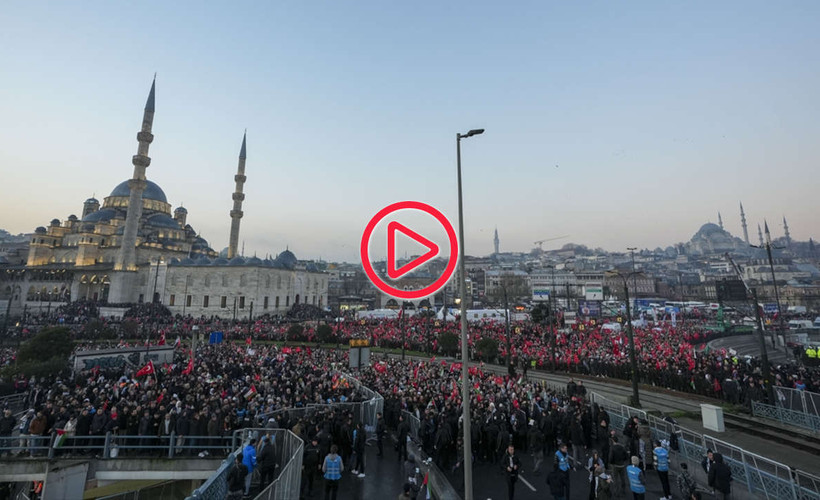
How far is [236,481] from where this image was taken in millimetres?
8414

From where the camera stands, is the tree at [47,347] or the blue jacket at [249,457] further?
the tree at [47,347]

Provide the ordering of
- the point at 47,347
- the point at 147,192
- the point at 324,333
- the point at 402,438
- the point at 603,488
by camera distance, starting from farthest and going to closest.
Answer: the point at 147,192 → the point at 324,333 → the point at 47,347 → the point at 402,438 → the point at 603,488

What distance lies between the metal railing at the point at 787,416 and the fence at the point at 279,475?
60.6 ft

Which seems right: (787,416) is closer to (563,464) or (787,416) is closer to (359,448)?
(563,464)

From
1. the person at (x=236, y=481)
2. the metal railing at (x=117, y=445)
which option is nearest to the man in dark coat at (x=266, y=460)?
the person at (x=236, y=481)

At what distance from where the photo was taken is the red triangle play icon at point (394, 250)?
9188 millimetres

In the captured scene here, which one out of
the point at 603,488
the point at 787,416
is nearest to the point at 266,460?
the point at 603,488

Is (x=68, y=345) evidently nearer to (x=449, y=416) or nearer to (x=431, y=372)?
(x=431, y=372)

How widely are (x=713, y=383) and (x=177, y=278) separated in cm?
7408

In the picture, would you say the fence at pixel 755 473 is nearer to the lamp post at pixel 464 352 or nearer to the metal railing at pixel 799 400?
the metal railing at pixel 799 400

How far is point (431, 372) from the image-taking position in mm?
20656

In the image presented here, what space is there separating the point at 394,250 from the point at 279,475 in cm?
555

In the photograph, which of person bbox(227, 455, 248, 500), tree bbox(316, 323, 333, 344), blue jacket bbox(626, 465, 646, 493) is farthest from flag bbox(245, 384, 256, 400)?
tree bbox(316, 323, 333, 344)

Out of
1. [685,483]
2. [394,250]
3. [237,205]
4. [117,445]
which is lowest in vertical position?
[117,445]
